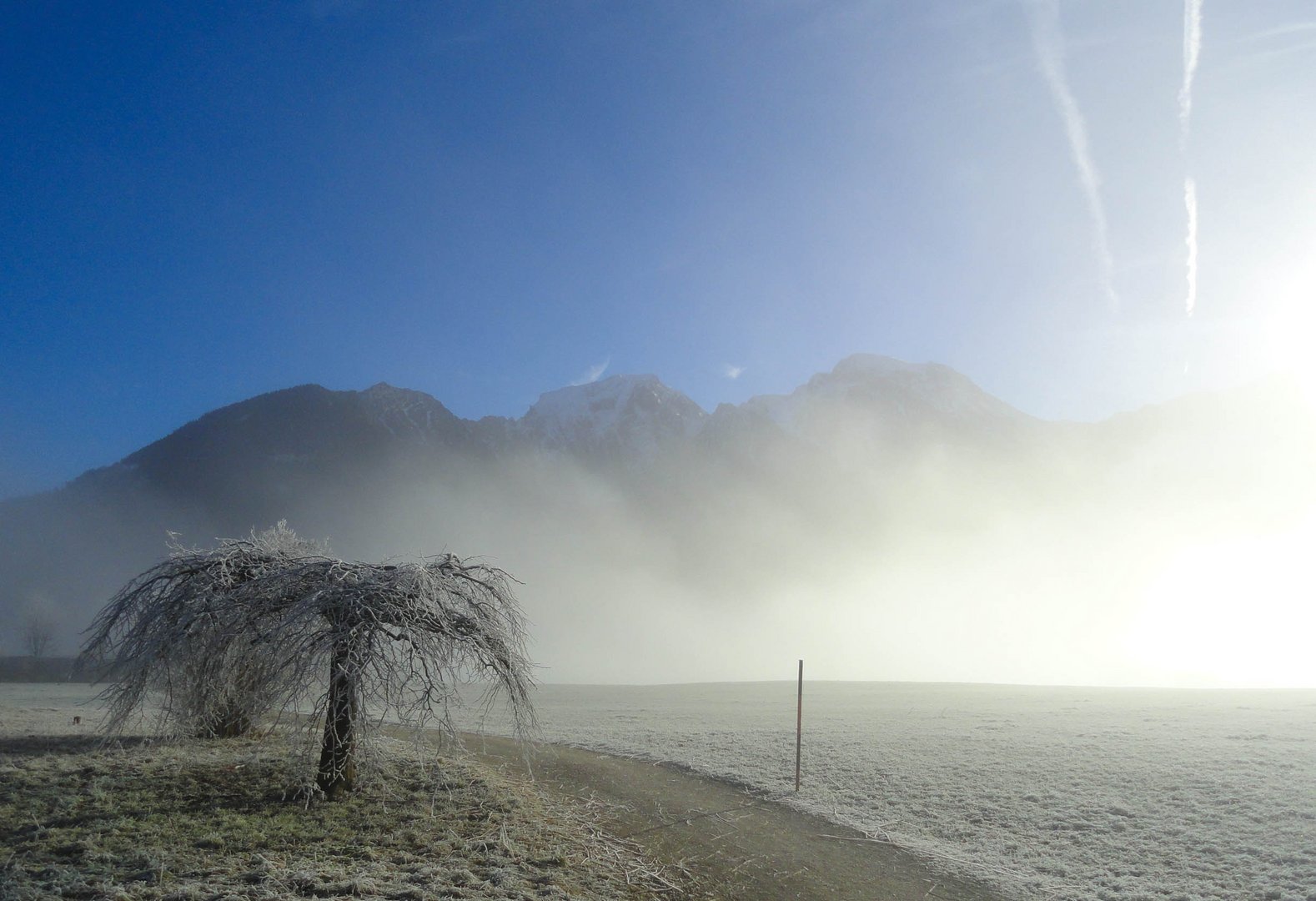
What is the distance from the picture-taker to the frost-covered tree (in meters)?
9.80

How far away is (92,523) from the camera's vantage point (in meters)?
153

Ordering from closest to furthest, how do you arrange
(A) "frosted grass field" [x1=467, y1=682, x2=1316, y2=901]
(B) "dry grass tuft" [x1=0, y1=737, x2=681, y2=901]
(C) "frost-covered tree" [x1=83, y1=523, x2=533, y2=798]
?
(B) "dry grass tuft" [x1=0, y1=737, x2=681, y2=901] → (C) "frost-covered tree" [x1=83, y1=523, x2=533, y2=798] → (A) "frosted grass field" [x1=467, y1=682, x2=1316, y2=901]

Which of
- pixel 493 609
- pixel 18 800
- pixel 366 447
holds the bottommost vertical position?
pixel 18 800

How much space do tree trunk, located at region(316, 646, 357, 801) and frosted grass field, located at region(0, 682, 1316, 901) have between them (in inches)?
351

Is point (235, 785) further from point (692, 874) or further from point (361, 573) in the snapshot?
point (692, 874)

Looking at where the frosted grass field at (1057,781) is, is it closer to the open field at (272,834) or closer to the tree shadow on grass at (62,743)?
the open field at (272,834)

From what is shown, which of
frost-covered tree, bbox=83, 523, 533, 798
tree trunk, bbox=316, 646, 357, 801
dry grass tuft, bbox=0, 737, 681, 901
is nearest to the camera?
dry grass tuft, bbox=0, 737, 681, 901

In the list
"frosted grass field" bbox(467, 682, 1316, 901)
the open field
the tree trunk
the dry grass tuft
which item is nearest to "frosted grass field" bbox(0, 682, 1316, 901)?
"frosted grass field" bbox(467, 682, 1316, 901)

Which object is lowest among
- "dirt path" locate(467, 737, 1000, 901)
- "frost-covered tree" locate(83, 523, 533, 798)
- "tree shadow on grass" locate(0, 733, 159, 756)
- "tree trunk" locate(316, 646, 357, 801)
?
"dirt path" locate(467, 737, 1000, 901)

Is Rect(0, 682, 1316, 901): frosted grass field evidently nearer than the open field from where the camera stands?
No

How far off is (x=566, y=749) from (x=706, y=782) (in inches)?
223

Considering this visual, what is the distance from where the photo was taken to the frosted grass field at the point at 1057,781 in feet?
33.4

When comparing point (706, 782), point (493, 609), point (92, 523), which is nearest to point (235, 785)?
point (493, 609)

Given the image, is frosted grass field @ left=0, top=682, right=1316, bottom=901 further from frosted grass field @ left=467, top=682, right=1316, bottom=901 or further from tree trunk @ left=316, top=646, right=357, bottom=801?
tree trunk @ left=316, top=646, right=357, bottom=801
